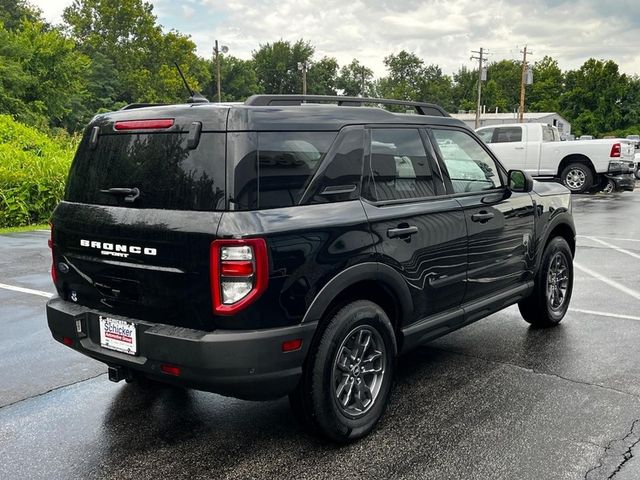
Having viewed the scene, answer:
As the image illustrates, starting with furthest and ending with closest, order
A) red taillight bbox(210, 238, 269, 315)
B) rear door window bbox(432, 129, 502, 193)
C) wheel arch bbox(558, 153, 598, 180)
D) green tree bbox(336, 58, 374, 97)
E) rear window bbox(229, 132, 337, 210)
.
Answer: green tree bbox(336, 58, 374, 97)
wheel arch bbox(558, 153, 598, 180)
rear door window bbox(432, 129, 502, 193)
rear window bbox(229, 132, 337, 210)
red taillight bbox(210, 238, 269, 315)

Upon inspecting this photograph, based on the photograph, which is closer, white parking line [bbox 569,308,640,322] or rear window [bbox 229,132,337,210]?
rear window [bbox 229,132,337,210]

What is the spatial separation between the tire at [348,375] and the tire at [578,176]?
1594cm

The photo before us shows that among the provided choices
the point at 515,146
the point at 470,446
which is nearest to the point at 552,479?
the point at 470,446

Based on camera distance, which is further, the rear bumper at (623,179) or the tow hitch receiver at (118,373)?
the rear bumper at (623,179)

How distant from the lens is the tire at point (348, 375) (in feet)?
10.3

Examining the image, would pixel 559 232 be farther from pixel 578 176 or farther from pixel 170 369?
pixel 578 176

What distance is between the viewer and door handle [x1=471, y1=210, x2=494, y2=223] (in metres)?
4.23

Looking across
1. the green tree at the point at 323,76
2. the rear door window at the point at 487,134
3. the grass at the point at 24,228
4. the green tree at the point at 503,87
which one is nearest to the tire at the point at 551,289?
the grass at the point at 24,228

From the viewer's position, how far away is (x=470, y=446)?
3.28 m

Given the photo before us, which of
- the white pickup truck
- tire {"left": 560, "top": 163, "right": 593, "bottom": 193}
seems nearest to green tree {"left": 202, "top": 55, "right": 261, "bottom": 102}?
the white pickup truck

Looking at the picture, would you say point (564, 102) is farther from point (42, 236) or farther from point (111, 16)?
point (42, 236)

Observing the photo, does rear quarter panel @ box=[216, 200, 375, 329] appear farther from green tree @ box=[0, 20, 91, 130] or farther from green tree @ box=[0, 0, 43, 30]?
green tree @ box=[0, 0, 43, 30]

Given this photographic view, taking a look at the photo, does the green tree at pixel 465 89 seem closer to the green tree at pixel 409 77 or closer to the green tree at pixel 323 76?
the green tree at pixel 409 77

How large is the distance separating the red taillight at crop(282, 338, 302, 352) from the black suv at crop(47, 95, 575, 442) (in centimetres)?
1
